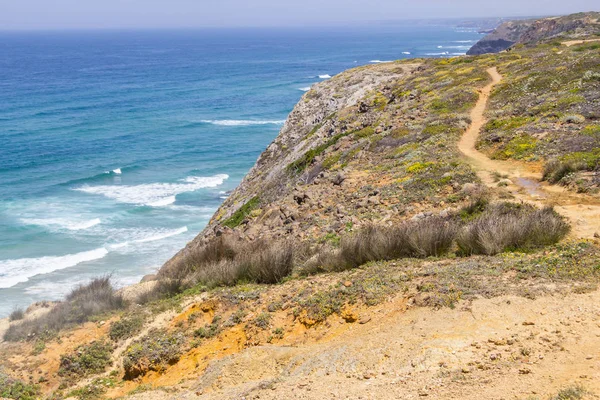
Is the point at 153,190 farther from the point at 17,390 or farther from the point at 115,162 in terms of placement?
the point at 17,390

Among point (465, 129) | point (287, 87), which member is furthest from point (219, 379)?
point (287, 87)

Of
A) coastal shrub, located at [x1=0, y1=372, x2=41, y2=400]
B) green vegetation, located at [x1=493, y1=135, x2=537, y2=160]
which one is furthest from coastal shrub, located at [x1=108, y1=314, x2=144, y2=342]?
green vegetation, located at [x1=493, y1=135, x2=537, y2=160]

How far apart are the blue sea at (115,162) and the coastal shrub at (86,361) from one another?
11.4 meters

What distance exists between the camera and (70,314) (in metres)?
11.3

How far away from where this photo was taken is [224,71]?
111m

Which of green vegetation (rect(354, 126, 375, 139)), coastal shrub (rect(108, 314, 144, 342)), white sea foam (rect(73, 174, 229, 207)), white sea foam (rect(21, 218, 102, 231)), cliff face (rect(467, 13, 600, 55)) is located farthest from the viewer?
cliff face (rect(467, 13, 600, 55))

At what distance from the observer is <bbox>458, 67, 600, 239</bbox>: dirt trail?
11008 millimetres

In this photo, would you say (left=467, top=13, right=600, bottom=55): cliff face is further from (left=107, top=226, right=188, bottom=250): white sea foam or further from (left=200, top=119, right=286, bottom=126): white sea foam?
(left=107, top=226, right=188, bottom=250): white sea foam

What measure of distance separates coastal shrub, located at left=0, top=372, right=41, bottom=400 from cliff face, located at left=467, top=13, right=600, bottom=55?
4751cm

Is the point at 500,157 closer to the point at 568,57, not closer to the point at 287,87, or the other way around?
the point at 568,57

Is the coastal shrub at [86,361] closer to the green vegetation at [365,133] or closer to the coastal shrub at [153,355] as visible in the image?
the coastal shrub at [153,355]

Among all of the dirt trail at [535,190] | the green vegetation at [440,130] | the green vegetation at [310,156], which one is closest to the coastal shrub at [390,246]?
the dirt trail at [535,190]

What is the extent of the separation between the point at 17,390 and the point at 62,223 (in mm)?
27511

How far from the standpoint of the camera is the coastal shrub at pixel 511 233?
32.7ft
